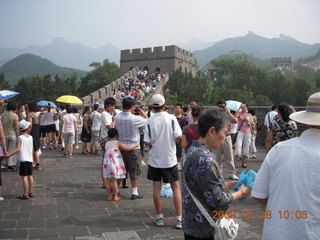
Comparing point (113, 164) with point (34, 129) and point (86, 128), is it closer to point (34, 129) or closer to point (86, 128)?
point (34, 129)

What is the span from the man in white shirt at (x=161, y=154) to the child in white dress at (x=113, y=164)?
1.08 m

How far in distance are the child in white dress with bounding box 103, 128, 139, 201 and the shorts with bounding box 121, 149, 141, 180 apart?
12 centimetres

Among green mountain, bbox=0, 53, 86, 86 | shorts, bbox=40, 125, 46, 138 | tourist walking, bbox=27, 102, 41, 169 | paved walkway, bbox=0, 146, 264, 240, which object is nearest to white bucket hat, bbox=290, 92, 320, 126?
paved walkway, bbox=0, 146, 264, 240

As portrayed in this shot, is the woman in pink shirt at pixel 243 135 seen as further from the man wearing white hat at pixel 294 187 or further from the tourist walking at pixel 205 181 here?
the man wearing white hat at pixel 294 187

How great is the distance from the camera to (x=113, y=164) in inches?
219

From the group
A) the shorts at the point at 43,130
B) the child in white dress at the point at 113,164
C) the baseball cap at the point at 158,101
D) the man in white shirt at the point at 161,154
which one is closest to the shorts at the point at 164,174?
the man in white shirt at the point at 161,154

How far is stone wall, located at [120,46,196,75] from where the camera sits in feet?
187

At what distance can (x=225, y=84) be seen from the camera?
189 ft

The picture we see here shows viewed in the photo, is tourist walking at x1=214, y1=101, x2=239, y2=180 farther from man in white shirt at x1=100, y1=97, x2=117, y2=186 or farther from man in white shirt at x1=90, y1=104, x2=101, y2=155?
man in white shirt at x1=90, y1=104, x2=101, y2=155

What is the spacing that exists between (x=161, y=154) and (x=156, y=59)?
179ft

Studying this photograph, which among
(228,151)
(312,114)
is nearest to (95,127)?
(228,151)

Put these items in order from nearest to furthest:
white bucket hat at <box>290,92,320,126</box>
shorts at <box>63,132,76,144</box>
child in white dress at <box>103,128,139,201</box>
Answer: white bucket hat at <box>290,92,320,126</box>, child in white dress at <box>103,128,139,201</box>, shorts at <box>63,132,76,144</box>

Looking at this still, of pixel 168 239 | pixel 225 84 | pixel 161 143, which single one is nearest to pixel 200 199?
pixel 168 239

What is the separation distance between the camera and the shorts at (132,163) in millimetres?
5659
